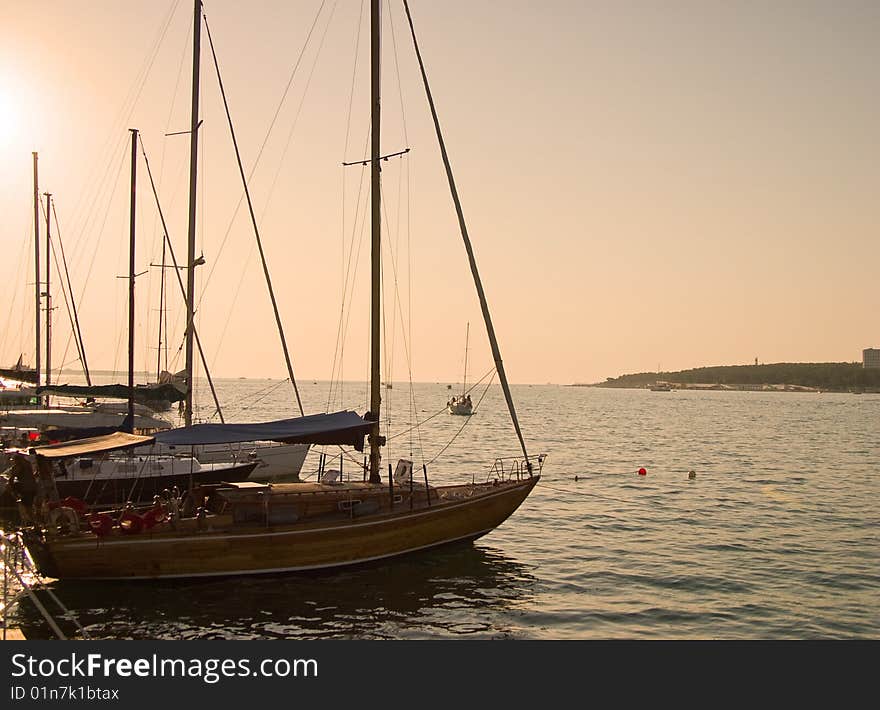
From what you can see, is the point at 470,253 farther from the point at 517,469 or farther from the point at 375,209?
the point at 517,469

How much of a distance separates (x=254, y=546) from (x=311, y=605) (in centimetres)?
209

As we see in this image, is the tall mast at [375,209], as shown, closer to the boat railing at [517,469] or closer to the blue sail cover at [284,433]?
the blue sail cover at [284,433]

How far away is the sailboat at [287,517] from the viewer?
60.1 ft

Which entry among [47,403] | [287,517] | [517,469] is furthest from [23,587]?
[47,403]

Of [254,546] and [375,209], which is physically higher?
[375,209]

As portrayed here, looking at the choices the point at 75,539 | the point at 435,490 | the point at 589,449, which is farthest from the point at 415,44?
the point at 589,449

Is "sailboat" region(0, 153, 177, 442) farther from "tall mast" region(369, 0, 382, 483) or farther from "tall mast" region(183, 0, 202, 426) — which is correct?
"tall mast" region(369, 0, 382, 483)

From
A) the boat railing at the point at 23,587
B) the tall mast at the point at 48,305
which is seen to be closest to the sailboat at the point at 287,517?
the boat railing at the point at 23,587

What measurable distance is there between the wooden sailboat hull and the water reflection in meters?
0.45

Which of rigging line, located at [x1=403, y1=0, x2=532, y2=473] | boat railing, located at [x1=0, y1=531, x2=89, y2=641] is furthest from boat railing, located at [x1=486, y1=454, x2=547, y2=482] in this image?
boat railing, located at [x1=0, y1=531, x2=89, y2=641]

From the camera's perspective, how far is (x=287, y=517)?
19.8 meters

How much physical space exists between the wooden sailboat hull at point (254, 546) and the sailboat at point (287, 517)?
0.02 m

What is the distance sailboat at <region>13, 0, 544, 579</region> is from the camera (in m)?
18.3
